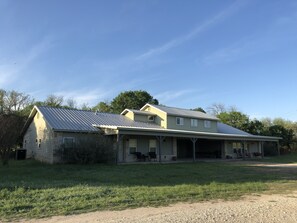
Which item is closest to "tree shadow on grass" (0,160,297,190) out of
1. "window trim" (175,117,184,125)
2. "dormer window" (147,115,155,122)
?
"dormer window" (147,115,155,122)

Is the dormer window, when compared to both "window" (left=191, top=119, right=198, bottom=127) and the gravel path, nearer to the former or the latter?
"window" (left=191, top=119, right=198, bottom=127)

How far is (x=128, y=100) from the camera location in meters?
54.5

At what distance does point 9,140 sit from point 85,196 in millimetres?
13929

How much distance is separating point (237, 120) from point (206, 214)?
4387 centimetres

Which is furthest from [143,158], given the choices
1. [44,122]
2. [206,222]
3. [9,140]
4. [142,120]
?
[206,222]

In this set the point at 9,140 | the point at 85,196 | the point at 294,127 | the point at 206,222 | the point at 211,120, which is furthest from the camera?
the point at 294,127

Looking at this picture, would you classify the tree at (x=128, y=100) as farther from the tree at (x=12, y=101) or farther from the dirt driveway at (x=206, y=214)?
the dirt driveway at (x=206, y=214)

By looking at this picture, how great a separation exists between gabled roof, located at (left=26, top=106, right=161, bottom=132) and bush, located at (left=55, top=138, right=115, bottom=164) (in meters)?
1.65

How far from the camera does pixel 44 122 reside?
25.6 metres

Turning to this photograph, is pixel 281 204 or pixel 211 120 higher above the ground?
pixel 211 120

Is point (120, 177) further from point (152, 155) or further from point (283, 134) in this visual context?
point (283, 134)

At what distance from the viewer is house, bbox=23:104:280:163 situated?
24.1 meters

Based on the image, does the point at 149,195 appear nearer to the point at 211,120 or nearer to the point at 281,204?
the point at 281,204

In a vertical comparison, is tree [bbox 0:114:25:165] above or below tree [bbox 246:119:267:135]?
below
